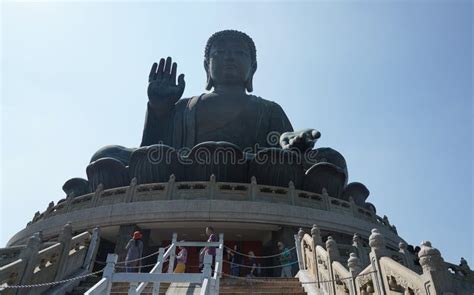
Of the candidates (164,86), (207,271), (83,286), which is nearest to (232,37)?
(164,86)

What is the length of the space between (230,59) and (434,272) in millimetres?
16894

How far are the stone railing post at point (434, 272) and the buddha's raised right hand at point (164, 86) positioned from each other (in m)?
13.3

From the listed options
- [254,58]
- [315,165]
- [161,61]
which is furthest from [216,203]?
[254,58]

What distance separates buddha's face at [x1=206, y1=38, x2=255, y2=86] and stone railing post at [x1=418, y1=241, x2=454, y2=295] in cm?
1618

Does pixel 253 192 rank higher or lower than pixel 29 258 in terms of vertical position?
higher

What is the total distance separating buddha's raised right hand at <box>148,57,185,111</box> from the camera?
1538 centimetres

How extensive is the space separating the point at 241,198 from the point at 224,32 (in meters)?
11.9

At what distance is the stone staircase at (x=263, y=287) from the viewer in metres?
5.98

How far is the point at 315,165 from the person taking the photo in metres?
12.6

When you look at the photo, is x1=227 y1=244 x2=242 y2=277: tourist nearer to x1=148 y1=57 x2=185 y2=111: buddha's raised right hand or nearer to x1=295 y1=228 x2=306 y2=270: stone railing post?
x1=295 y1=228 x2=306 y2=270: stone railing post

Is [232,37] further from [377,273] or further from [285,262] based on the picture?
[377,273]

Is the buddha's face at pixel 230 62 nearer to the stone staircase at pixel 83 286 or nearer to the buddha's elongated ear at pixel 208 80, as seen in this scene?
the buddha's elongated ear at pixel 208 80

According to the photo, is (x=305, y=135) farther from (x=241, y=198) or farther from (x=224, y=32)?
(x=224, y=32)

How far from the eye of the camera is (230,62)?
746 inches
